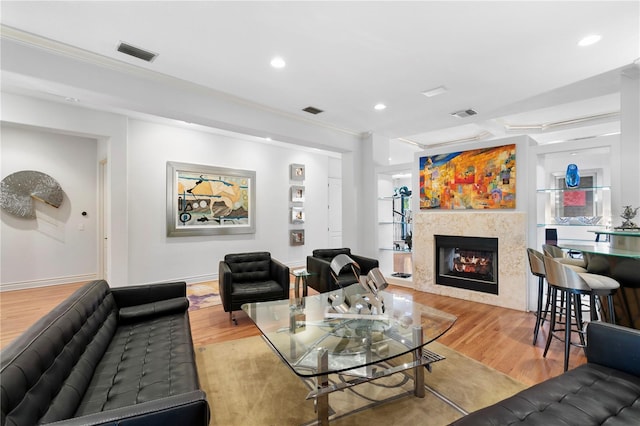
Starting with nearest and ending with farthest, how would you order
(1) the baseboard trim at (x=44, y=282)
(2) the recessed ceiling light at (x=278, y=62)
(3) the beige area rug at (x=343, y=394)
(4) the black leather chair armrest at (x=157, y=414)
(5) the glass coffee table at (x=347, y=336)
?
1. (4) the black leather chair armrest at (x=157, y=414)
2. (5) the glass coffee table at (x=347, y=336)
3. (3) the beige area rug at (x=343, y=394)
4. (2) the recessed ceiling light at (x=278, y=62)
5. (1) the baseboard trim at (x=44, y=282)

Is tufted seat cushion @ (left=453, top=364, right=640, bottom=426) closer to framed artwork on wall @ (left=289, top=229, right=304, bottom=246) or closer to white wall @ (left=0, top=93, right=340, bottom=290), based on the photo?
white wall @ (left=0, top=93, right=340, bottom=290)

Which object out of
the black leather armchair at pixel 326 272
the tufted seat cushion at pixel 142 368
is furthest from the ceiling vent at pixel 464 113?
the tufted seat cushion at pixel 142 368

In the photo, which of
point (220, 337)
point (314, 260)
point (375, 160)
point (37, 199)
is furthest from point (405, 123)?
point (37, 199)

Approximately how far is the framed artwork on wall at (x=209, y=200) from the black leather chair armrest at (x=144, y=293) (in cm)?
259

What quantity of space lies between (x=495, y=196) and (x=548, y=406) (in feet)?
11.4

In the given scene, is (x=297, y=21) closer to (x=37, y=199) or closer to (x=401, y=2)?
(x=401, y=2)

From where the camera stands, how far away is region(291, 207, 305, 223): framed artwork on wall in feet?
22.2

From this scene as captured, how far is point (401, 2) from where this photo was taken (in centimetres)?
216

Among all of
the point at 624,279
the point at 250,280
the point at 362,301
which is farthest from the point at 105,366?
the point at 624,279

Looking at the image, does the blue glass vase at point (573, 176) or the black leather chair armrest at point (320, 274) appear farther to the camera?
the black leather chair armrest at point (320, 274)

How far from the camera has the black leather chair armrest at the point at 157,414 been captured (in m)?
1.04

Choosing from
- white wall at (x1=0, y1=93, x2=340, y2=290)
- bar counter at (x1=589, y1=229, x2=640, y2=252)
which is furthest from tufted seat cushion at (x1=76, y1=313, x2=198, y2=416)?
bar counter at (x1=589, y1=229, x2=640, y2=252)

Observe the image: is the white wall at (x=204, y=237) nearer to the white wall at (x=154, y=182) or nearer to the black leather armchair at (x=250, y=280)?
the white wall at (x=154, y=182)

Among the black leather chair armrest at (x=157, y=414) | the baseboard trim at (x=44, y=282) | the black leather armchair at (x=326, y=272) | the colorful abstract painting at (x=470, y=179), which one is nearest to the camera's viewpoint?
the black leather chair armrest at (x=157, y=414)
